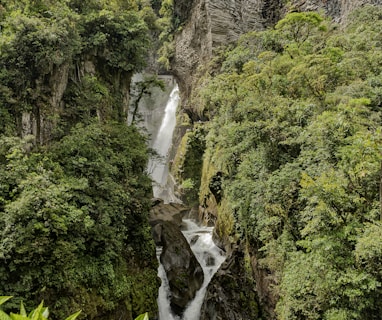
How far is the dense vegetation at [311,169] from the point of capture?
6.69 m

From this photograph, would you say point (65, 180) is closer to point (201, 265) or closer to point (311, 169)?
point (311, 169)

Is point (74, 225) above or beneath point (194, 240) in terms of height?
above

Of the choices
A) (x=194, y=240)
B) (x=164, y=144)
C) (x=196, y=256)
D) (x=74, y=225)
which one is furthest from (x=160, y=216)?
(x=164, y=144)

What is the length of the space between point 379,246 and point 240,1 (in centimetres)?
2426

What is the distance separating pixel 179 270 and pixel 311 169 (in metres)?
7.34

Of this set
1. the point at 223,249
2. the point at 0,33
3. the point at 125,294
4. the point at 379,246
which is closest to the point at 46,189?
the point at 125,294

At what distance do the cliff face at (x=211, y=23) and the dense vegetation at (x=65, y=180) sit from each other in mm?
10467

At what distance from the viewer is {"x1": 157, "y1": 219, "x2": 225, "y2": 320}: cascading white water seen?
12156 millimetres

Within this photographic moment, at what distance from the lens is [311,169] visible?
8.66 meters

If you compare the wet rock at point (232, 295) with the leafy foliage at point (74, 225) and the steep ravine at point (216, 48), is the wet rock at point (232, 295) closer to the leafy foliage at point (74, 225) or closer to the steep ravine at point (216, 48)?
the steep ravine at point (216, 48)

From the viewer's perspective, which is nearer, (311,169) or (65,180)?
(311,169)

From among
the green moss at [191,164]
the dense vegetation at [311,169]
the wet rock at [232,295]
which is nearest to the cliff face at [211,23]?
the green moss at [191,164]

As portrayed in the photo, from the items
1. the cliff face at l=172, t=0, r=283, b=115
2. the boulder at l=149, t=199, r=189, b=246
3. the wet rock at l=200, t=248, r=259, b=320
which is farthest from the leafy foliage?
the cliff face at l=172, t=0, r=283, b=115

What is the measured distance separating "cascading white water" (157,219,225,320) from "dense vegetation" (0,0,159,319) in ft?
5.15
